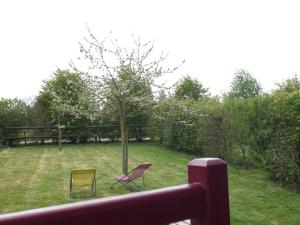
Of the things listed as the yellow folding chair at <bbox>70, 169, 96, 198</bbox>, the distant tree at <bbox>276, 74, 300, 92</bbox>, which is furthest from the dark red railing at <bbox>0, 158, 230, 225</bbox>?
the distant tree at <bbox>276, 74, 300, 92</bbox>

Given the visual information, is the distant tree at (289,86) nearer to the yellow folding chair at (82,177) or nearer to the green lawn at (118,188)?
the green lawn at (118,188)

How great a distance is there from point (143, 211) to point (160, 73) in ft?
31.9

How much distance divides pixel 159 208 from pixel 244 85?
144 feet

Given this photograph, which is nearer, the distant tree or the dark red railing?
the dark red railing

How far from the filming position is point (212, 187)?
112 centimetres

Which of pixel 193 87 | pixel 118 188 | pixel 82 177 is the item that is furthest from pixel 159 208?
pixel 193 87

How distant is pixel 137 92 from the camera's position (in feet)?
36.1

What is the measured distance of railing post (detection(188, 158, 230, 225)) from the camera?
111 centimetres

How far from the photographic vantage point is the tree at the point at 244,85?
1678 inches

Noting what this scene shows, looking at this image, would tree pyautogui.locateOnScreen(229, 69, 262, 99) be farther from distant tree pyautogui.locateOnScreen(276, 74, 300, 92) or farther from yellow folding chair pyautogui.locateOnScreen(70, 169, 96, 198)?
yellow folding chair pyautogui.locateOnScreen(70, 169, 96, 198)

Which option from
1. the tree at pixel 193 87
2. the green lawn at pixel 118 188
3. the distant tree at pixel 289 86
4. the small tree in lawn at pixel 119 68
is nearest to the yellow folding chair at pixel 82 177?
the green lawn at pixel 118 188

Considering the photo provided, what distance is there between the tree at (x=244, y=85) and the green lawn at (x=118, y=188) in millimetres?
29303

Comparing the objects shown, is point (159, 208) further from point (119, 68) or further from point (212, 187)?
point (119, 68)

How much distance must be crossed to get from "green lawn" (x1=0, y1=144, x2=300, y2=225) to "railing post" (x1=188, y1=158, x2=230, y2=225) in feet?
15.9
